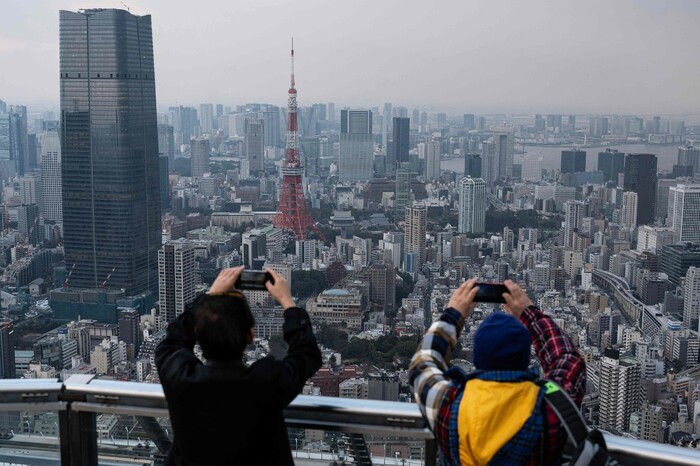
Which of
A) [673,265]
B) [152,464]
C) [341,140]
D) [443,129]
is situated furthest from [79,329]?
[341,140]

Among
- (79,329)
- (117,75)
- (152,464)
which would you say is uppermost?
(117,75)

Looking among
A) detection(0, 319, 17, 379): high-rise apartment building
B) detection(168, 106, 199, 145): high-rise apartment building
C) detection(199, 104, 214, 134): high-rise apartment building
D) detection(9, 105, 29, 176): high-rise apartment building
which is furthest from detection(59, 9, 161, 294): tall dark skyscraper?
detection(0, 319, 17, 379): high-rise apartment building

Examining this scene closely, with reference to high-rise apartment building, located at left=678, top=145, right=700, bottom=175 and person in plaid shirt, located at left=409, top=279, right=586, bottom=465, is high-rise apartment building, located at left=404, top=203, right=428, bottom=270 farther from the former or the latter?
person in plaid shirt, located at left=409, top=279, right=586, bottom=465

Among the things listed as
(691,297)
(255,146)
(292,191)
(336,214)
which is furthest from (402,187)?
(691,297)

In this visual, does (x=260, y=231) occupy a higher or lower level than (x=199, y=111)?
lower

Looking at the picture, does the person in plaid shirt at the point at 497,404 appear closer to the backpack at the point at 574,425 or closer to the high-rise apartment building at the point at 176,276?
the backpack at the point at 574,425

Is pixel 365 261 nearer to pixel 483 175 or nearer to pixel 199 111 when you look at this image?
pixel 483 175

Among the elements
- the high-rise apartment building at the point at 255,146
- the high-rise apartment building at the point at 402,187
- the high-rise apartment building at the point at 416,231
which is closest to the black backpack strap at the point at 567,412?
the high-rise apartment building at the point at 416,231
